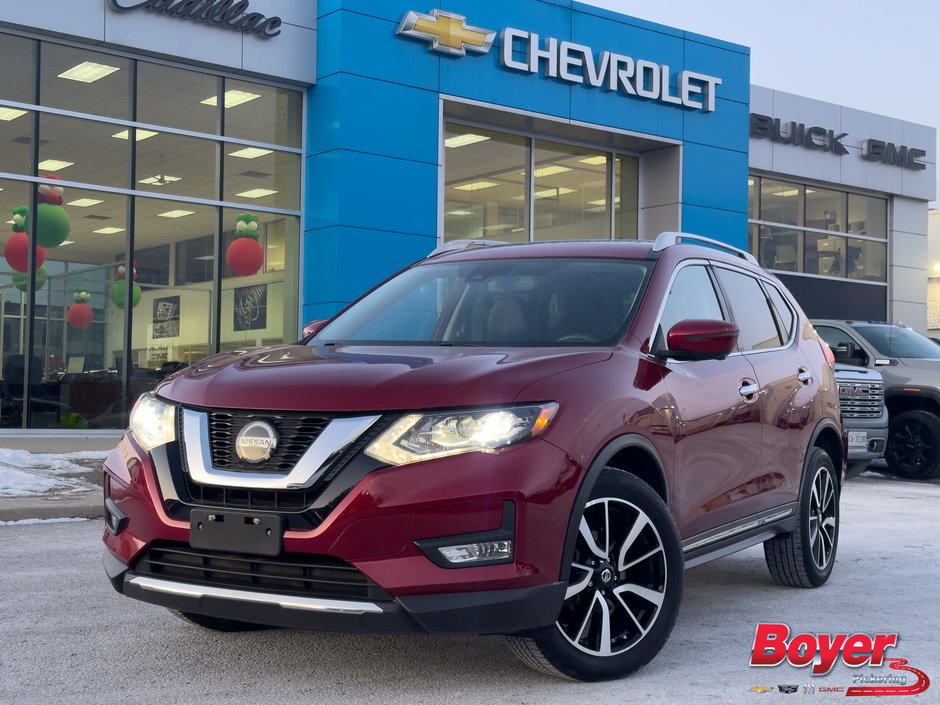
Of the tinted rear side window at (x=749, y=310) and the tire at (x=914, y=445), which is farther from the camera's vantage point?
the tire at (x=914, y=445)

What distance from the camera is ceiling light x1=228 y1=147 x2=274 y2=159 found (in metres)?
18.1

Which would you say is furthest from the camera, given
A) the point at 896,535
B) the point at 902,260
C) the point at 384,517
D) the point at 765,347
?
the point at 902,260

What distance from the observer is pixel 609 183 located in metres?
22.6

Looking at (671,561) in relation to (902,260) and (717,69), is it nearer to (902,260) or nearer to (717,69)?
(717,69)

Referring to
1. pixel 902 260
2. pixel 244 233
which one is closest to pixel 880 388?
pixel 244 233

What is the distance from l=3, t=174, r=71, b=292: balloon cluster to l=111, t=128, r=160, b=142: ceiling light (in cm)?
111

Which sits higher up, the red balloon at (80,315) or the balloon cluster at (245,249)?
the balloon cluster at (245,249)

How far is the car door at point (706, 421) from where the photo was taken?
5012mm

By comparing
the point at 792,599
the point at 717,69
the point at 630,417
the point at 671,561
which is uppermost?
the point at 717,69

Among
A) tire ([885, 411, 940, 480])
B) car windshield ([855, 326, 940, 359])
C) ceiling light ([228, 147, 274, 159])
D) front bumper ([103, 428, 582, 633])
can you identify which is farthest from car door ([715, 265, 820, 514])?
ceiling light ([228, 147, 274, 159])

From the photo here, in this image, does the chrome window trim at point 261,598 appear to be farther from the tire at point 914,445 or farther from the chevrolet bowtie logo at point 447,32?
the chevrolet bowtie logo at point 447,32

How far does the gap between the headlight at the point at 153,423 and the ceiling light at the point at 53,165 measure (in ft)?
41.4

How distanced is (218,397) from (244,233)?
14234 mm
